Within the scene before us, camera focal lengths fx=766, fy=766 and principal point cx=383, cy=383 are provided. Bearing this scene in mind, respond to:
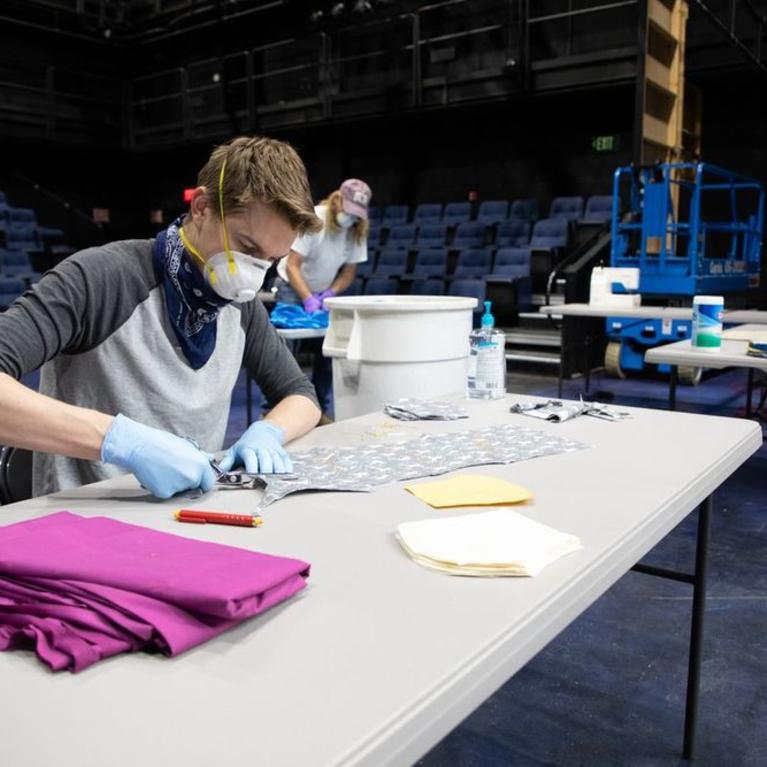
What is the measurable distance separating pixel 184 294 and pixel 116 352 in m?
0.16

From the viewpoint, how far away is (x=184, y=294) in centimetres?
139

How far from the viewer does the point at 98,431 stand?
1.12m

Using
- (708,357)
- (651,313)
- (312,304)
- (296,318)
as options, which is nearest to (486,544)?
(708,357)

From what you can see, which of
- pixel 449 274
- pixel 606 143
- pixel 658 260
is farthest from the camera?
pixel 606 143

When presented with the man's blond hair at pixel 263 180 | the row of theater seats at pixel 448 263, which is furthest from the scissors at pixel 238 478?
the row of theater seats at pixel 448 263

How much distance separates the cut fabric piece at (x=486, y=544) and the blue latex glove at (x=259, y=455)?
0.33 m

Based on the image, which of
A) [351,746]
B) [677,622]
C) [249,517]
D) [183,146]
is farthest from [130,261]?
[183,146]

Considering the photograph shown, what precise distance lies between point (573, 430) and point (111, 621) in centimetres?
109

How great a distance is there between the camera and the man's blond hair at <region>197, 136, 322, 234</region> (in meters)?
1.28

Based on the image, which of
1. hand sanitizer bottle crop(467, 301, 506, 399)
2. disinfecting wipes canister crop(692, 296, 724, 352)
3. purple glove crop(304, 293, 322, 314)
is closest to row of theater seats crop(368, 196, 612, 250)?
purple glove crop(304, 293, 322, 314)

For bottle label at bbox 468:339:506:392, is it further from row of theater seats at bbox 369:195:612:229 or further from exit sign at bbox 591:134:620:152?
exit sign at bbox 591:134:620:152

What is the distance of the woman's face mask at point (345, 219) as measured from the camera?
373 cm

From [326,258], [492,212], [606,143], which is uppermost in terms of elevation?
[606,143]

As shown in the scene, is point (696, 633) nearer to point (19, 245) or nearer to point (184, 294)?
point (184, 294)
